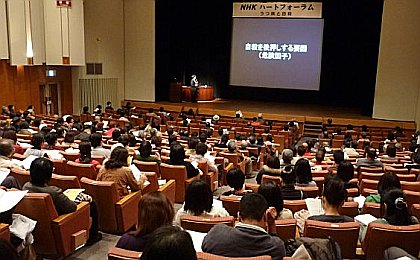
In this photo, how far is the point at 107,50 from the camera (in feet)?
58.0

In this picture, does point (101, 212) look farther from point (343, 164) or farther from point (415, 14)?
point (415, 14)

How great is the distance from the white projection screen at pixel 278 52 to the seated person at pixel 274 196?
15.4m

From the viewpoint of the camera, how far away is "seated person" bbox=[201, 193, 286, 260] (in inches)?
110

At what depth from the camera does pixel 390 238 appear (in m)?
3.61

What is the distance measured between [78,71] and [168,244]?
15886 mm

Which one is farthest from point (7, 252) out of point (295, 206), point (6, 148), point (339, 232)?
point (6, 148)

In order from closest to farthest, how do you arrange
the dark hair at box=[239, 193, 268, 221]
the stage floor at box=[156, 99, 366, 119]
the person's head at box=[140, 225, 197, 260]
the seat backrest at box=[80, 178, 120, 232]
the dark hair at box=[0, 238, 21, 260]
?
the dark hair at box=[0, 238, 21, 260] → the person's head at box=[140, 225, 197, 260] → the dark hair at box=[239, 193, 268, 221] → the seat backrest at box=[80, 178, 120, 232] → the stage floor at box=[156, 99, 366, 119]

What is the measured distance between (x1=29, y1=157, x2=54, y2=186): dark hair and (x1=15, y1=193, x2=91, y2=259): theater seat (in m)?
0.20

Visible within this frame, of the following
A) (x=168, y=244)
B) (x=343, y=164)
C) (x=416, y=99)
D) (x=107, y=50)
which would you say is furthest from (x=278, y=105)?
(x=168, y=244)

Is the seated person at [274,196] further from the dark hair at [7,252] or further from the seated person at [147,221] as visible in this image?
the dark hair at [7,252]

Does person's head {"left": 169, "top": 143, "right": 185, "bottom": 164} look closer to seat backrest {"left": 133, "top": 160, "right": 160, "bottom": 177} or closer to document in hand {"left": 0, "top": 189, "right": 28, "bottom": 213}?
seat backrest {"left": 133, "top": 160, "right": 160, "bottom": 177}

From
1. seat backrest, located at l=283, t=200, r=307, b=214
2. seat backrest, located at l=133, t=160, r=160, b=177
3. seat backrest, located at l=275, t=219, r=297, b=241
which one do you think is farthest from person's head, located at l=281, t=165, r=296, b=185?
seat backrest, located at l=133, t=160, r=160, b=177

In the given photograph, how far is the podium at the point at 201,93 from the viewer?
1939 cm

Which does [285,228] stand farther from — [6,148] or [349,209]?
[6,148]
